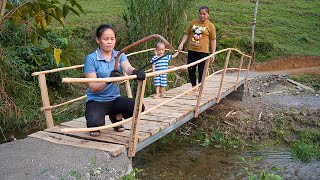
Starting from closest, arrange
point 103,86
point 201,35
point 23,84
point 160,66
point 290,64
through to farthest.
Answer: point 103,86, point 160,66, point 201,35, point 23,84, point 290,64

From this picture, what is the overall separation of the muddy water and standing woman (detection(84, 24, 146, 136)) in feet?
6.52

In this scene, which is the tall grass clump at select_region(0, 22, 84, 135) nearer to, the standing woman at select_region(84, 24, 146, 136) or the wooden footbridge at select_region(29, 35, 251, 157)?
the wooden footbridge at select_region(29, 35, 251, 157)

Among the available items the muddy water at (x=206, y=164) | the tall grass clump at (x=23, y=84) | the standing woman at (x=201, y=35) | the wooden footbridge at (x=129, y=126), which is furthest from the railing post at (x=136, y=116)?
the tall grass clump at (x=23, y=84)

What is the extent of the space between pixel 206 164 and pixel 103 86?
10.6ft

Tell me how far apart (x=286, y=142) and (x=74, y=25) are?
790 cm

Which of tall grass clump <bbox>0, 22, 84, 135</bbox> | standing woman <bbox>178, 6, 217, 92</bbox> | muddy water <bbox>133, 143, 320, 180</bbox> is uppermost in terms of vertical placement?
standing woman <bbox>178, 6, 217, 92</bbox>

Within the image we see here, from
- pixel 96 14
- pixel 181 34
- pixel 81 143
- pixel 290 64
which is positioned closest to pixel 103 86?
pixel 81 143

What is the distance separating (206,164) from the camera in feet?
21.1

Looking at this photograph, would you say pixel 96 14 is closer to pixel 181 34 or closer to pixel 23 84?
pixel 181 34

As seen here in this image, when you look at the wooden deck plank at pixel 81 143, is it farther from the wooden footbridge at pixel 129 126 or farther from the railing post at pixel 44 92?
the railing post at pixel 44 92

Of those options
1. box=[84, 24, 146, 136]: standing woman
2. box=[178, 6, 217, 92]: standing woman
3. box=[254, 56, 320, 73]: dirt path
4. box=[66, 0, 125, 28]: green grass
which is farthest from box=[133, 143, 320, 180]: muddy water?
box=[254, 56, 320, 73]: dirt path

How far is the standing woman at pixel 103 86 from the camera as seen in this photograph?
3.88m

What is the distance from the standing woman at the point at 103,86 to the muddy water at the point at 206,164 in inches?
78.3

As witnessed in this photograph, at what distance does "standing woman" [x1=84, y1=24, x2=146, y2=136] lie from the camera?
3877 mm
